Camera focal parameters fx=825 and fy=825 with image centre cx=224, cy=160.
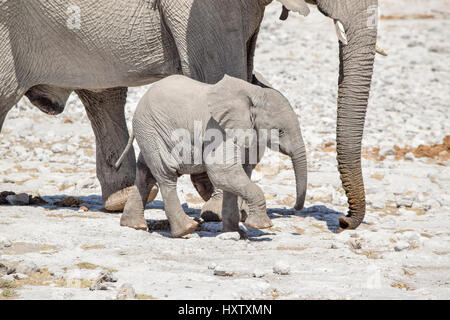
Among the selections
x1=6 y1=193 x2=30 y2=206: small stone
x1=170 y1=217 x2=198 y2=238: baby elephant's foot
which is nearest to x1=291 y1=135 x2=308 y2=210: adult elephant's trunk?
x1=170 y1=217 x2=198 y2=238: baby elephant's foot

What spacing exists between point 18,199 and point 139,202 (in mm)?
1483

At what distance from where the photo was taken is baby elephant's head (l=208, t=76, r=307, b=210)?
18.4 ft

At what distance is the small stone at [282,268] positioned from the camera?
4.84 metres

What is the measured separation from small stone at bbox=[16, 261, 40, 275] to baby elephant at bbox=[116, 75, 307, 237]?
4.52 ft

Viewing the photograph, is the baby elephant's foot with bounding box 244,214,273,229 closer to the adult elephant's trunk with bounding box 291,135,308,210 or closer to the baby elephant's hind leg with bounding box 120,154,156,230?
the adult elephant's trunk with bounding box 291,135,308,210

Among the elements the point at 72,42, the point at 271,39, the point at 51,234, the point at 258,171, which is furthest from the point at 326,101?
the point at 51,234

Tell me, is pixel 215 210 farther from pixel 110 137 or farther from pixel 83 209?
pixel 110 137

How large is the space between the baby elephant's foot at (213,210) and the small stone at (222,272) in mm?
1771

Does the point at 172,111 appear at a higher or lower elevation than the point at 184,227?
higher

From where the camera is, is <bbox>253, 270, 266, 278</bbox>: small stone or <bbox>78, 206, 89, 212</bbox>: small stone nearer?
<bbox>253, 270, 266, 278</bbox>: small stone

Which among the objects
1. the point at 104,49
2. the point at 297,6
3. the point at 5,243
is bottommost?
the point at 5,243

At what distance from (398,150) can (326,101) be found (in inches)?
104

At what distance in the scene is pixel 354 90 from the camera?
230 inches

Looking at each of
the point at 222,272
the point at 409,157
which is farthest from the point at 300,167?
the point at 409,157
